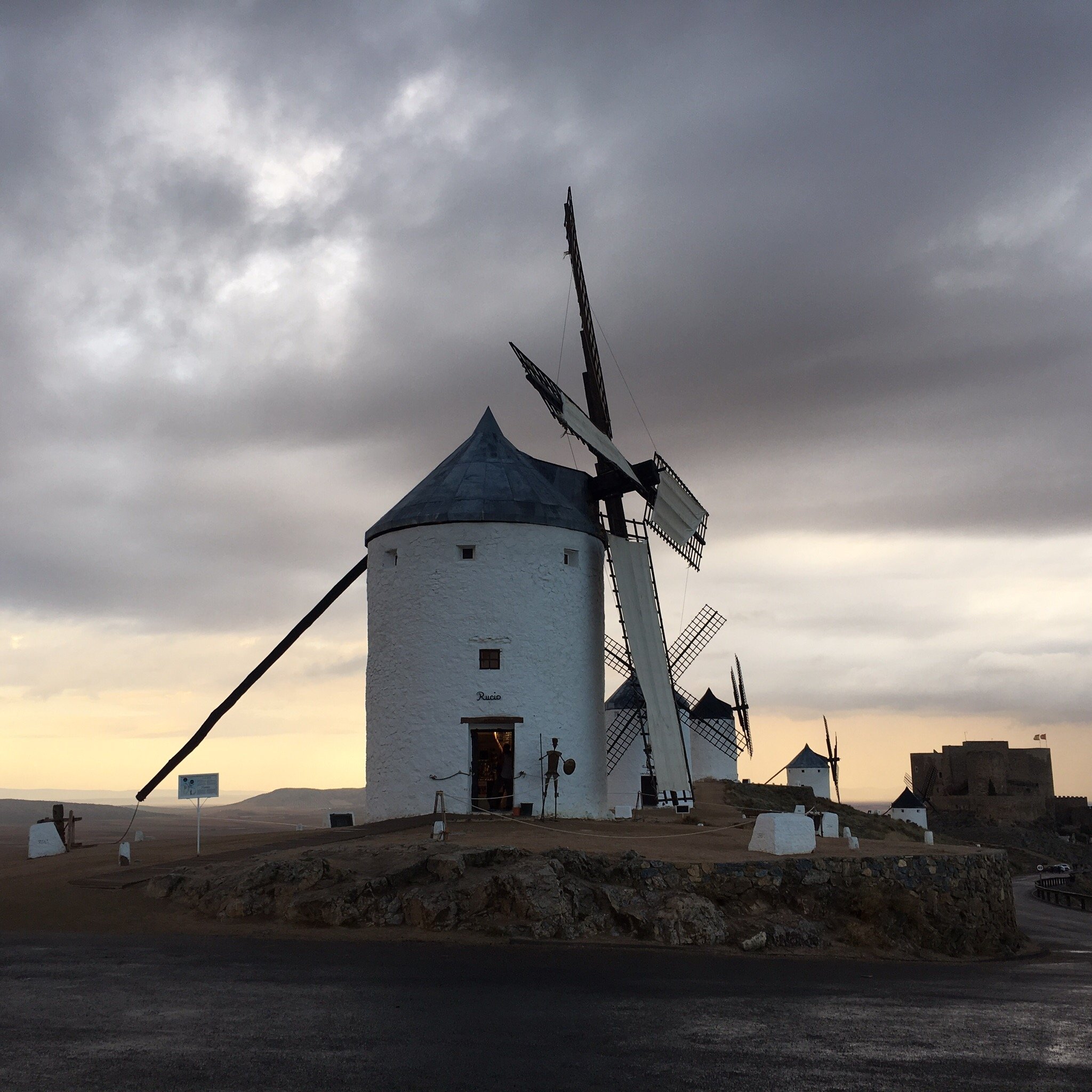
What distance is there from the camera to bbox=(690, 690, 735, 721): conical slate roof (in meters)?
57.7

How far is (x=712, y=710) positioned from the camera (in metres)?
58.1

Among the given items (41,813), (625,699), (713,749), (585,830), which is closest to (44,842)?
(585,830)

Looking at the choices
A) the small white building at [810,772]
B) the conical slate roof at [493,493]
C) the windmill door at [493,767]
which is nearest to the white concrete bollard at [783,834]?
the windmill door at [493,767]

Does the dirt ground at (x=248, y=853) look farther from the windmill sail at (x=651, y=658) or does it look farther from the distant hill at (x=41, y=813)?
the distant hill at (x=41, y=813)

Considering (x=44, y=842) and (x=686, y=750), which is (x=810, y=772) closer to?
(x=686, y=750)

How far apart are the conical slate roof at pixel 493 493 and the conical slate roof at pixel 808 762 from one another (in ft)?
142

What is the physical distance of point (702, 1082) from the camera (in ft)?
24.7

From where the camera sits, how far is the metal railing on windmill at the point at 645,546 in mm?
28688

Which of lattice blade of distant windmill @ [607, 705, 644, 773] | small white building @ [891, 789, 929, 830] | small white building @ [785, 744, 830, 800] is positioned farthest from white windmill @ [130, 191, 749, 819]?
small white building @ [785, 744, 830, 800]

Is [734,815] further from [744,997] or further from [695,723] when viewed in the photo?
[695,723]

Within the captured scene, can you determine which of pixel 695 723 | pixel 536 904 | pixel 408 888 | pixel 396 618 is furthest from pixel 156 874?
pixel 695 723

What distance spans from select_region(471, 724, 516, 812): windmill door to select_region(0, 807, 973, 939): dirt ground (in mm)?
1147

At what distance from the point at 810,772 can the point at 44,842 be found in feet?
172

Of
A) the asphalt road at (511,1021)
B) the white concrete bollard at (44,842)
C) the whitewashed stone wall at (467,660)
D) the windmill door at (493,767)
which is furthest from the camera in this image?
the white concrete bollard at (44,842)
